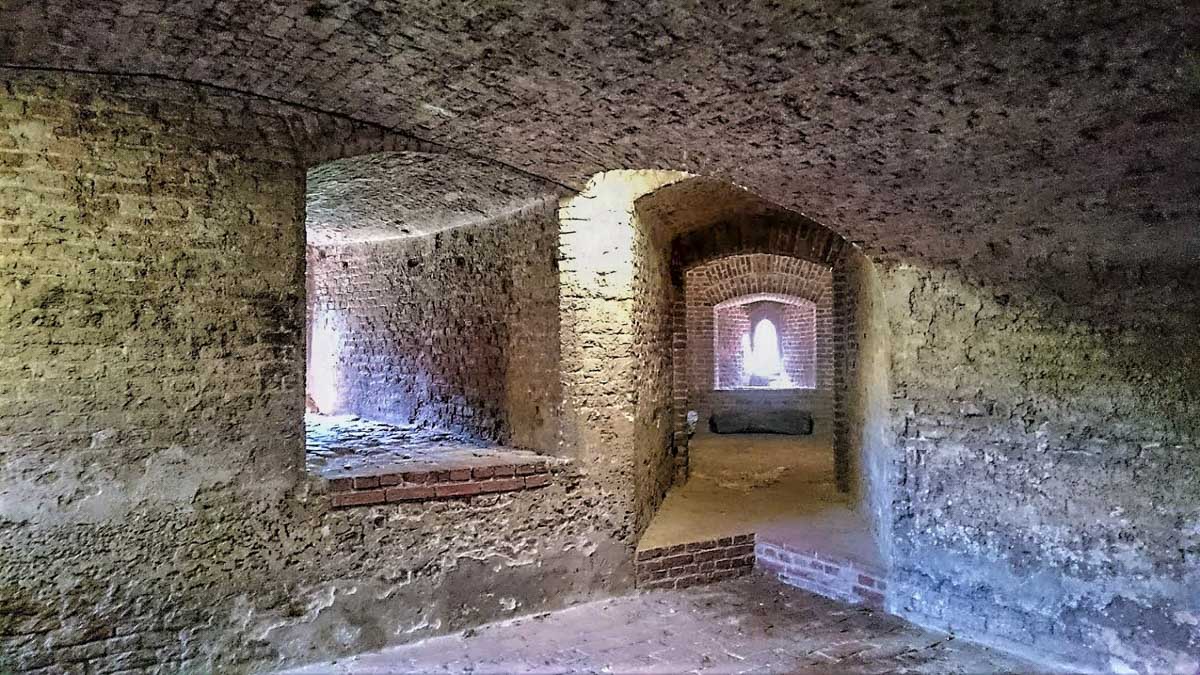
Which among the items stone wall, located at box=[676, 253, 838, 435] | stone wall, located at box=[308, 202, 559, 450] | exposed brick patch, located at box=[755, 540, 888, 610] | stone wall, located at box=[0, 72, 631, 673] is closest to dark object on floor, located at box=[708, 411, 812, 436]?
stone wall, located at box=[676, 253, 838, 435]

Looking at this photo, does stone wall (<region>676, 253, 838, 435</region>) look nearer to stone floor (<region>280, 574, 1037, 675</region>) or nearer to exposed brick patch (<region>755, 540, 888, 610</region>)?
exposed brick patch (<region>755, 540, 888, 610</region>)

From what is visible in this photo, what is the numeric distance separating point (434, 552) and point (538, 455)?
0.83 meters

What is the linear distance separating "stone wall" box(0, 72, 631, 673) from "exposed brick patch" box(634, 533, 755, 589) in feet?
4.31

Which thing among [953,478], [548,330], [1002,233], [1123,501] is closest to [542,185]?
[548,330]

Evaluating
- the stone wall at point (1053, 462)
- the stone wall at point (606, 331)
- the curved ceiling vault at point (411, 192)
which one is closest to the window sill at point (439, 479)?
the stone wall at point (606, 331)

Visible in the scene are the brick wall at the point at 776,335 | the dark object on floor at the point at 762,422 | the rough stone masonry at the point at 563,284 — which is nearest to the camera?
the rough stone masonry at the point at 563,284

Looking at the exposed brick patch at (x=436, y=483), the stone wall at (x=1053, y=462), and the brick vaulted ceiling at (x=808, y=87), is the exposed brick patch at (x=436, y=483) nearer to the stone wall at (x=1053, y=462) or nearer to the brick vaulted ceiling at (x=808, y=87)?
the brick vaulted ceiling at (x=808, y=87)

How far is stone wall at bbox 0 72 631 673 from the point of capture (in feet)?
9.46

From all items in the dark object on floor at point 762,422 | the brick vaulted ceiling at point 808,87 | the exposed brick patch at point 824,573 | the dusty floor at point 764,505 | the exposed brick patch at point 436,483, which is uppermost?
the brick vaulted ceiling at point 808,87

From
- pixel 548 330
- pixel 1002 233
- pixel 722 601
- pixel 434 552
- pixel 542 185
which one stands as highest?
pixel 542 185

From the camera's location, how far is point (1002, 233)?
3.42 m

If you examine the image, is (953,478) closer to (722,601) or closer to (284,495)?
(722,601)

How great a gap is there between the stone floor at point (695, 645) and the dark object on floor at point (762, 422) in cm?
603

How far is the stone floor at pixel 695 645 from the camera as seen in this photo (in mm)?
3430
